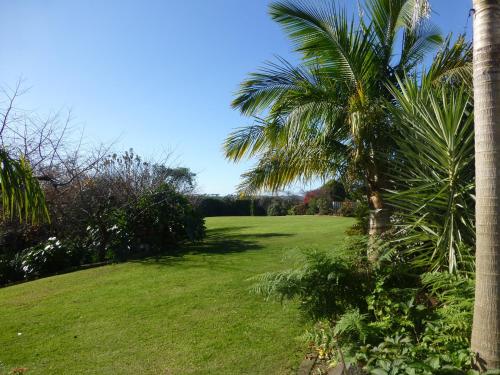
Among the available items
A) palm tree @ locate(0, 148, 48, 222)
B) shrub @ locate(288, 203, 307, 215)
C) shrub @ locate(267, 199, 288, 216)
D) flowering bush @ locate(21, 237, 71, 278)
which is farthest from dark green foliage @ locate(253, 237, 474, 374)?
shrub @ locate(267, 199, 288, 216)

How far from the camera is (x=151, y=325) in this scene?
17.3 feet

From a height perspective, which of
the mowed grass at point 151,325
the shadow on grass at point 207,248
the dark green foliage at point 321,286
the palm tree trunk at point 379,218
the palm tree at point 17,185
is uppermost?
the palm tree at point 17,185

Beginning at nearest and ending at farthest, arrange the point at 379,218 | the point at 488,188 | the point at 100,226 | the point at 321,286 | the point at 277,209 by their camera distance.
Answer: the point at 488,188, the point at 321,286, the point at 379,218, the point at 100,226, the point at 277,209

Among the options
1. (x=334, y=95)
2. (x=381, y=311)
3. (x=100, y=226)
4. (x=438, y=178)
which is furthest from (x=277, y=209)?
(x=381, y=311)

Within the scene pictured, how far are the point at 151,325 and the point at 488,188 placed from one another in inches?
172

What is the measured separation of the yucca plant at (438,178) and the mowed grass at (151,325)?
5.47ft

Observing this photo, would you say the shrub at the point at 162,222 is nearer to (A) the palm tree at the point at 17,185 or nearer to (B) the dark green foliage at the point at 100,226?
(B) the dark green foliage at the point at 100,226

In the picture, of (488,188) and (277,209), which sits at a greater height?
(488,188)

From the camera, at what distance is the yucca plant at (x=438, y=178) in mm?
4426

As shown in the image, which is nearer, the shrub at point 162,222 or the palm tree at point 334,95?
the palm tree at point 334,95

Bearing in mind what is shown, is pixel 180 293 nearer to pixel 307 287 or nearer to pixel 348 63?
pixel 307 287

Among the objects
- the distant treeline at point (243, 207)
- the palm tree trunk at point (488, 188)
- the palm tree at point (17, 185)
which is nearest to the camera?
the palm tree trunk at point (488, 188)

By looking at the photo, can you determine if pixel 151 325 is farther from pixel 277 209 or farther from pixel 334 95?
pixel 277 209

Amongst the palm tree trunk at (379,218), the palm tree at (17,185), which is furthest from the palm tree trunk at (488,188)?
the palm tree at (17,185)
